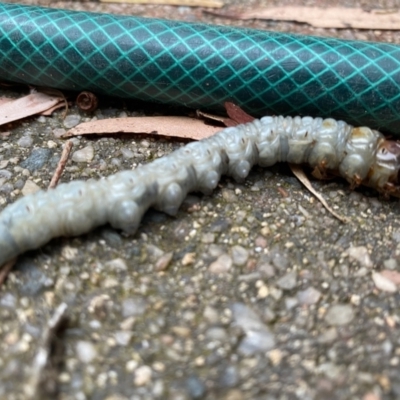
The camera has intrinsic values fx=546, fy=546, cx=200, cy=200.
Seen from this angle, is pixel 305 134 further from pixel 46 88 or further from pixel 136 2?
pixel 136 2

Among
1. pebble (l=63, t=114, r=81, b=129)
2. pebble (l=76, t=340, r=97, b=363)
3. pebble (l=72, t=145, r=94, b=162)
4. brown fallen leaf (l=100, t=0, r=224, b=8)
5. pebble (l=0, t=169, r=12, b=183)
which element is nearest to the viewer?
pebble (l=76, t=340, r=97, b=363)

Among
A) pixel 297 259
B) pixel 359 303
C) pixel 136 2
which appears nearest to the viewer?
pixel 359 303

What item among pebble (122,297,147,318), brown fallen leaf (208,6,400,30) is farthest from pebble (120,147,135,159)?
brown fallen leaf (208,6,400,30)

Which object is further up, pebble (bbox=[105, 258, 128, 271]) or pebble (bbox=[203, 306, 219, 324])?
pebble (bbox=[105, 258, 128, 271])

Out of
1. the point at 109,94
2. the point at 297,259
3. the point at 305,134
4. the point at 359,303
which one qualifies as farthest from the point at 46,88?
the point at 359,303

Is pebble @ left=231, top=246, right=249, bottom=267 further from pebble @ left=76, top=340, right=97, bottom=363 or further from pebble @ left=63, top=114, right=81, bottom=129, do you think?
pebble @ left=63, top=114, right=81, bottom=129

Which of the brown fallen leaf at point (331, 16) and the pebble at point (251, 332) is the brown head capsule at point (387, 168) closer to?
the pebble at point (251, 332)

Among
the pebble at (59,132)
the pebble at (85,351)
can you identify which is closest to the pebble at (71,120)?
the pebble at (59,132)
